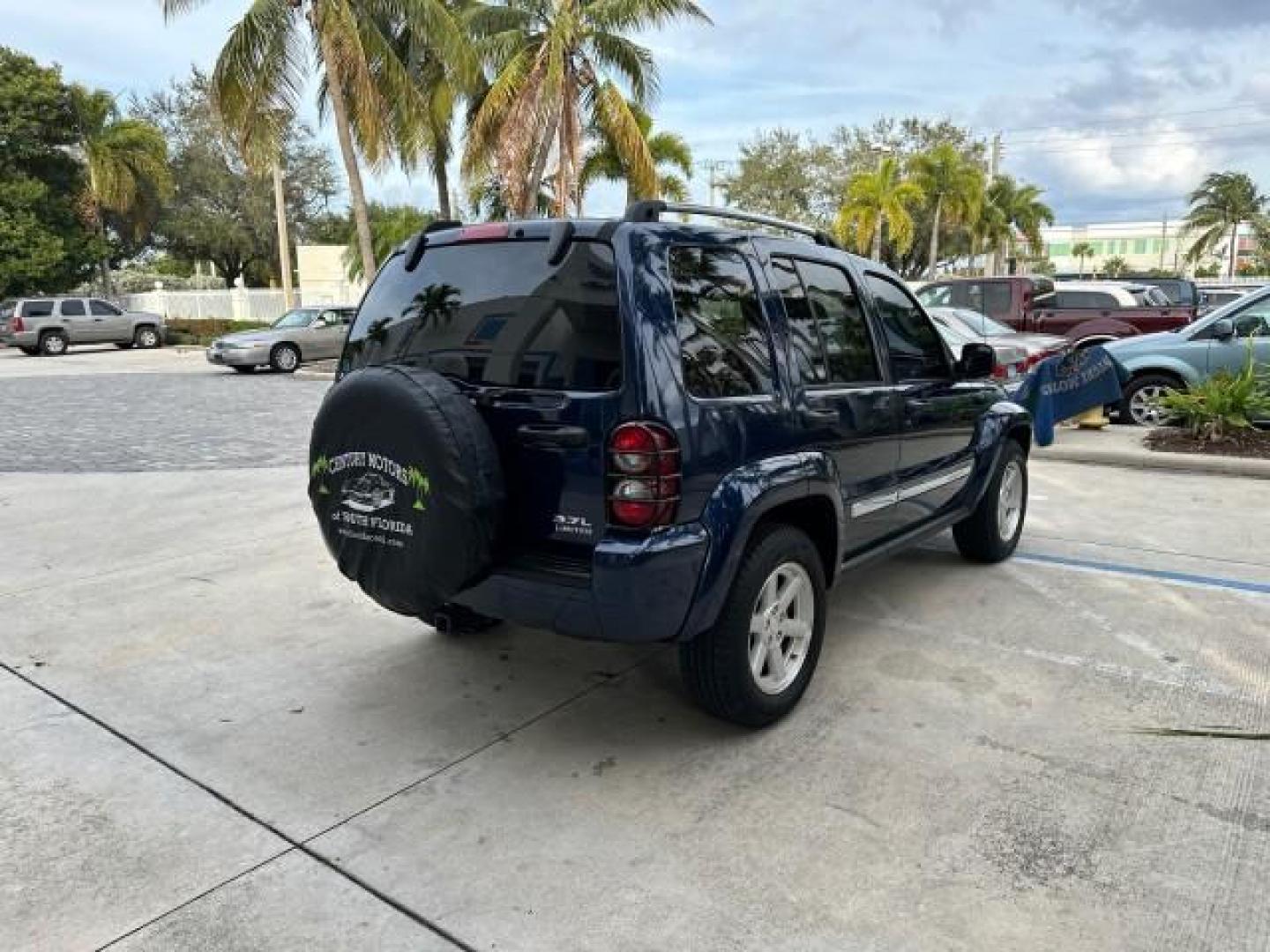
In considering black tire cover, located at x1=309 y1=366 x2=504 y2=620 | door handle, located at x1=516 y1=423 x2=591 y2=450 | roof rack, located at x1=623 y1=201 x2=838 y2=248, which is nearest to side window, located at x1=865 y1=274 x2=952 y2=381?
roof rack, located at x1=623 y1=201 x2=838 y2=248

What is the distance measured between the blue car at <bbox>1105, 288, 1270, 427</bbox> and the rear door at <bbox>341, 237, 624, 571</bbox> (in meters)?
8.22

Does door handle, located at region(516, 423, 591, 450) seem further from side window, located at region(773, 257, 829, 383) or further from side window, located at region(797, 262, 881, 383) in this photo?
side window, located at region(797, 262, 881, 383)

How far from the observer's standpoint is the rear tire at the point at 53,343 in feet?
89.6

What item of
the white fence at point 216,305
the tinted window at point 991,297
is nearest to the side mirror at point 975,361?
the tinted window at point 991,297

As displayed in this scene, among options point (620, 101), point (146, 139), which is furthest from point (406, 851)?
point (146, 139)

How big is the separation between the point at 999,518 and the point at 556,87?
14.8 meters

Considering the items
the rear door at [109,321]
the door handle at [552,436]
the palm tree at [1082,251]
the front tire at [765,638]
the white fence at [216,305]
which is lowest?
the front tire at [765,638]

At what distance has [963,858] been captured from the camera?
2.77 metres

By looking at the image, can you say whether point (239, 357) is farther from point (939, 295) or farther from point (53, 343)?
point (939, 295)

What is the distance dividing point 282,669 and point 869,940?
9.43ft

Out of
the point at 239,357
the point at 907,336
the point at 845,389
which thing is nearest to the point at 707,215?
the point at 845,389

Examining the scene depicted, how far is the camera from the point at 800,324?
3.83 metres

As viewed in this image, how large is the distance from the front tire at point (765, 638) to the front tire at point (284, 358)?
18946 millimetres

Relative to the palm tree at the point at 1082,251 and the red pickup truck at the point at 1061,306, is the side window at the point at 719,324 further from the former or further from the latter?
the palm tree at the point at 1082,251
